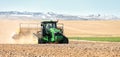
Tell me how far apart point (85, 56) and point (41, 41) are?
20131 mm

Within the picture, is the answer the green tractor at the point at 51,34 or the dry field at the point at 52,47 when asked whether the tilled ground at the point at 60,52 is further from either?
the green tractor at the point at 51,34

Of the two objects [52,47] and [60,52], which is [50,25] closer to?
[52,47]

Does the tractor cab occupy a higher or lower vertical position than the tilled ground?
→ lower

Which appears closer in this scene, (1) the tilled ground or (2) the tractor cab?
(1) the tilled ground

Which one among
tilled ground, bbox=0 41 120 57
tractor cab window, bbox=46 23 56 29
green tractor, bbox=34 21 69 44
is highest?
tilled ground, bbox=0 41 120 57

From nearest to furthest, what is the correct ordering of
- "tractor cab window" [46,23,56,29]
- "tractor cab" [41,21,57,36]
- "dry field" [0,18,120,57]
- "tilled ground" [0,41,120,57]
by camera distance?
"tilled ground" [0,41,120,57] < "dry field" [0,18,120,57] < "tractor cab" [41,21,57,36] < "tractor cab window" [46,23,56,29]

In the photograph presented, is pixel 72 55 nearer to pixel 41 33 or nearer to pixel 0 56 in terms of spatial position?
→ pixel 0 56

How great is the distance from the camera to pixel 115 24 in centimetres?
14862

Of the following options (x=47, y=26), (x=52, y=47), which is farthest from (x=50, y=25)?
(x=52, y=47)

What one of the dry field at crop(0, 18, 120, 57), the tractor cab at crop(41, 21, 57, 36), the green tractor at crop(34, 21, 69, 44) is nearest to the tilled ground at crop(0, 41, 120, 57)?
the dry field at crop(0, 18, 120, 57)

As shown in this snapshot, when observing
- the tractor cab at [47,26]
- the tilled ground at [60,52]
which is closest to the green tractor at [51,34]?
the tractor cab at [47,26]

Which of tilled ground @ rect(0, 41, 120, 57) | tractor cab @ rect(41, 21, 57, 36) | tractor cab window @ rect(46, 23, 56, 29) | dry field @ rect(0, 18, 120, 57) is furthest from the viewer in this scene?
tractor cab window @ rect(46, 23, 56, 29)

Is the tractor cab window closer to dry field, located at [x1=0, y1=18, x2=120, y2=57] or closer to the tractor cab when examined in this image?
the tractor cab

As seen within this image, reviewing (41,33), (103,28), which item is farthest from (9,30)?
(103,28)
